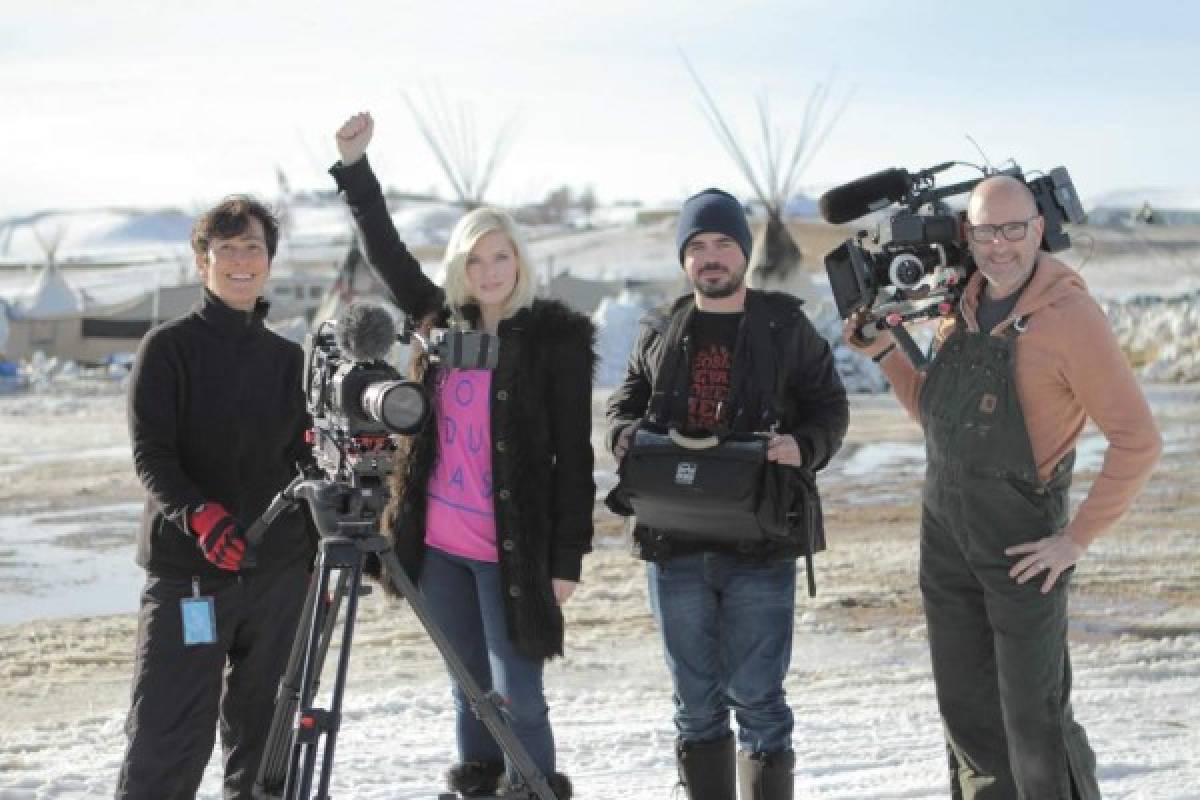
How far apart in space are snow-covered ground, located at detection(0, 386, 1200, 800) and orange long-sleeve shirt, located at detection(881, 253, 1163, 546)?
4.34 feet

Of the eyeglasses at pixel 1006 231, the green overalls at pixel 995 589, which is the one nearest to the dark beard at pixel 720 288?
the green overalls at pixel 995 589

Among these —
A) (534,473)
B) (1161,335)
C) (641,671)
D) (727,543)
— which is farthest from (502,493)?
(1161,335)

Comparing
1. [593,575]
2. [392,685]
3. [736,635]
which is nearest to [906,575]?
[593,575]

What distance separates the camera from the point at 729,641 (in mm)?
3342

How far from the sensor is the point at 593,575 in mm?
8344

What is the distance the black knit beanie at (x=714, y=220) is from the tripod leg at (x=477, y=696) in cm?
96

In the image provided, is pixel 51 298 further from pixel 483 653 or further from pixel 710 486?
pixel 710 486

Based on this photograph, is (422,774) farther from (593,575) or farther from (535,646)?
(593,575)

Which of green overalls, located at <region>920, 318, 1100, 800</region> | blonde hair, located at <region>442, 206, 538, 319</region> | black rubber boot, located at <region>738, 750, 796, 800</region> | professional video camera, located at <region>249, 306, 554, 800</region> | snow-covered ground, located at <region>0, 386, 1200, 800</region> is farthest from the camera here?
snow-covered ground, located at <region>0, 386, 1200, 800</region>

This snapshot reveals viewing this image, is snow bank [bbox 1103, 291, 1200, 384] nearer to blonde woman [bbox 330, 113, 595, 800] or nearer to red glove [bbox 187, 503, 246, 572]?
blonde woman [bbox 330, 113, 595, 800]

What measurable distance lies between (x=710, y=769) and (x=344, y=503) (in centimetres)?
107

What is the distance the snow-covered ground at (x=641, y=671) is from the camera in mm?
4375

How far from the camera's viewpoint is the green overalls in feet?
9.91

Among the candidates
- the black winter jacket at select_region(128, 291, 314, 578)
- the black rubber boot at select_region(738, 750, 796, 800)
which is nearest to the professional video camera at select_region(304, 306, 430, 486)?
the black winter jacket at select_region(128, 291, 314, 578)
